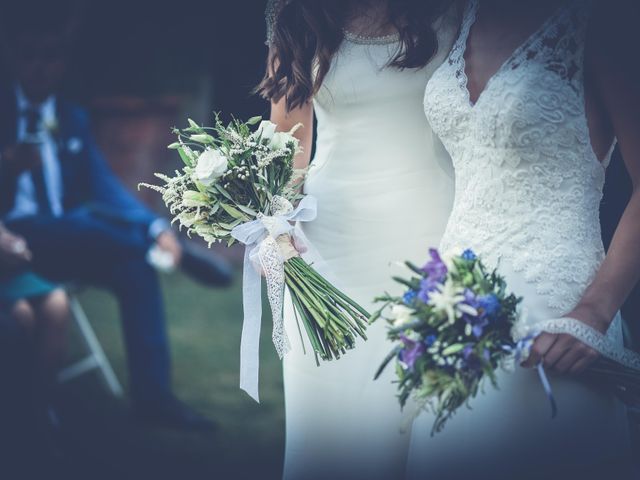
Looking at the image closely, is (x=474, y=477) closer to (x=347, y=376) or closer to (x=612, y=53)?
(x=347, y=376)

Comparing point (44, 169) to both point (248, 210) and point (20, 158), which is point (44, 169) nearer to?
point (20, 158)

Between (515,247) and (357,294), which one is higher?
(515,247)

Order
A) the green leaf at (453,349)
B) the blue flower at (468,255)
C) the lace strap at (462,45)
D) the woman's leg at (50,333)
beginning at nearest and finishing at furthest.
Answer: the green leaf at (453,349) < the blue flower at (468,255) < the lace strap at (462,45) < the woman's leg at (50,333)

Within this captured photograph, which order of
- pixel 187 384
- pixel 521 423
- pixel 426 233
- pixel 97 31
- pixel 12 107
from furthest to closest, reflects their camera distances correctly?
pixel 97 31 < pixel 187 384 < pixel 12 107 < pixel 426 233 < pixel 521 423

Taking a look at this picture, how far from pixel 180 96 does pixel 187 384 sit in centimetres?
439

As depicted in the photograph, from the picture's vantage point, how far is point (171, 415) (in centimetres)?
453

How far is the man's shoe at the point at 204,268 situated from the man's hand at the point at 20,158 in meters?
1.00

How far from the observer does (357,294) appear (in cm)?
256

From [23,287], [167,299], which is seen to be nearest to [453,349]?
[23,287]

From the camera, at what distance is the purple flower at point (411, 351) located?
171 centimetres

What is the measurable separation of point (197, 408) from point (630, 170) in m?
3.50

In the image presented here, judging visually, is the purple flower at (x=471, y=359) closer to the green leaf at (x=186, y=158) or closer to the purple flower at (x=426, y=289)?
the purple flower at (x=426, y=289)

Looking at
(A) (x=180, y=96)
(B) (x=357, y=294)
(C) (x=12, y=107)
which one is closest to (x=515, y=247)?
(B) (x=357, y=294)

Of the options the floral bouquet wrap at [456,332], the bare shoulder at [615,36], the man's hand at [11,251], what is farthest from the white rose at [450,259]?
the man's hand at [11,251]
